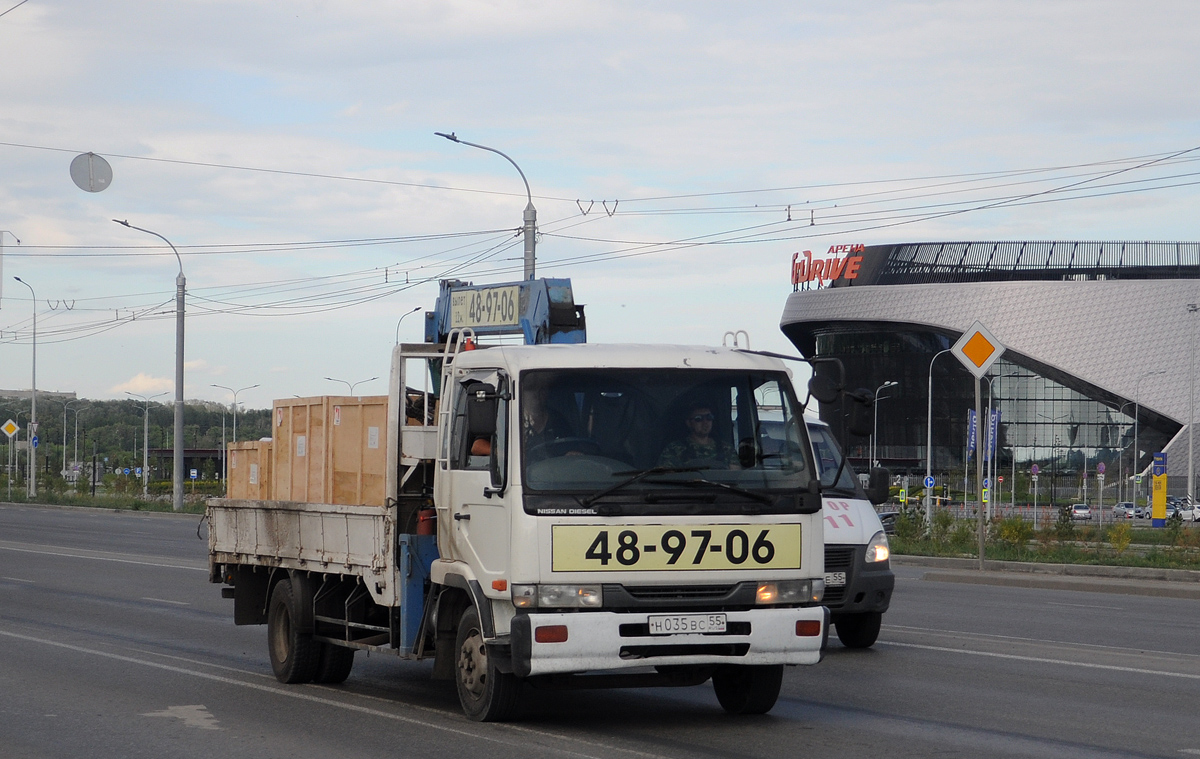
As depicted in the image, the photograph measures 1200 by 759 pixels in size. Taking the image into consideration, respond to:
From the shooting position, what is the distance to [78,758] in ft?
24.3

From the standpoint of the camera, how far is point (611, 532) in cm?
766

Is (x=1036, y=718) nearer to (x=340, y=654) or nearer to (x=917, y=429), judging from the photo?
(x=340, y=654)

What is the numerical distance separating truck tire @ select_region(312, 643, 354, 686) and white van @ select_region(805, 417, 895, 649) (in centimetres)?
406

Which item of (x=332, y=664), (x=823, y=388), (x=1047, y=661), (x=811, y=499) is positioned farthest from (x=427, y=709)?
(x=1047, y=661)

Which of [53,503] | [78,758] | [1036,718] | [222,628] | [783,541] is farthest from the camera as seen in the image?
[53,503]

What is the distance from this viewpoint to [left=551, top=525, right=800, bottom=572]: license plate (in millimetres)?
7648

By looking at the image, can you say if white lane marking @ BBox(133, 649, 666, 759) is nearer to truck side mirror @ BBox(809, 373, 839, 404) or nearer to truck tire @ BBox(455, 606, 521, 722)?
truck tire @ BBox(455, 606, 521, 722)

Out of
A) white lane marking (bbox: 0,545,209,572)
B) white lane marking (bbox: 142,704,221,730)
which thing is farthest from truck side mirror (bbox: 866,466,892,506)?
white lane marking (bbox: 0,545,209,572)

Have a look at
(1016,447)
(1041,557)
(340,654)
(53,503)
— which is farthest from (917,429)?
(340,654)

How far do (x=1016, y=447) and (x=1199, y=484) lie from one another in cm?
1785

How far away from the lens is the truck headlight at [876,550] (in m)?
12.2

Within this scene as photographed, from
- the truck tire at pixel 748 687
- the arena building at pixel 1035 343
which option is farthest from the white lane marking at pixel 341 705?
the arena building at pixel 1035 343

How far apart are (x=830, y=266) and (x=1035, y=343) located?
18207 millimetres

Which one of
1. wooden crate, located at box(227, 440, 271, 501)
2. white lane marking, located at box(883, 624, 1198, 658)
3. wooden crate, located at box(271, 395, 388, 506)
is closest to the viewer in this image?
wooden crate, located at box(271, 395, 388, 506)
